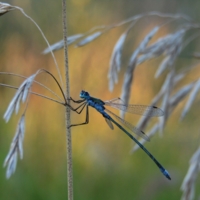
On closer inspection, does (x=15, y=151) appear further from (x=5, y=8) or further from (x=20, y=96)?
(x=5, y=8)

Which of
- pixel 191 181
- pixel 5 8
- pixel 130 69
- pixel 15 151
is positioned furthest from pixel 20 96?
pixel 191 181

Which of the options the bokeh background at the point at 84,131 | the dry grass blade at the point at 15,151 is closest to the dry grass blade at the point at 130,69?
the dry grass blade at the point at 15,151

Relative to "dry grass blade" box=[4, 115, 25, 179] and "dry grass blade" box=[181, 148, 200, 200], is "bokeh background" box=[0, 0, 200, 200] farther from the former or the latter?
"dry grass blade" box=[4, 115, 25, 179]

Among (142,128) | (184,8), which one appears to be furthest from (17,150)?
(184,8)

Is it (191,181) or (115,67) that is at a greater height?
(115,67)

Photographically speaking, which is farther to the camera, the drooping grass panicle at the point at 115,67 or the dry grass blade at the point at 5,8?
the drooping grass panicle at the point at 115,67

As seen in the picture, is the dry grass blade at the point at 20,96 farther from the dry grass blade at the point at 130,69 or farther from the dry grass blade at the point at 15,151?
the dry grass blade at the point at 130,69

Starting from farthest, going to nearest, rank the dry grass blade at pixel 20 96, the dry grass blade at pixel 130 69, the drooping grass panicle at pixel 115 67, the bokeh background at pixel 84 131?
the bokeh background at pixel 84 131 < the dry grass blade at pixel 130 69 < the drooping grass panicle at pixel 115 67 < the dry grass blade at pixel 20 96

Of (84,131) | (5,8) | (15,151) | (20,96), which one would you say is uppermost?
(5,8)

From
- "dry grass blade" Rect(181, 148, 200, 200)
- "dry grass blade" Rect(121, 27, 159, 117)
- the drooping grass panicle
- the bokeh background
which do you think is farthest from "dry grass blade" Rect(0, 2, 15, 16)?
the bokeh background

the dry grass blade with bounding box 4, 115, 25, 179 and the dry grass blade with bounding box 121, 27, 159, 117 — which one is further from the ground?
the dry grass blade with bounding box 121, 27, 159, 117
